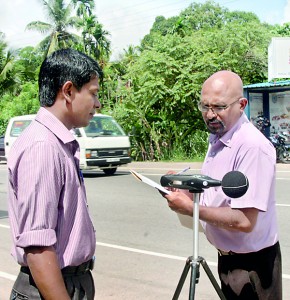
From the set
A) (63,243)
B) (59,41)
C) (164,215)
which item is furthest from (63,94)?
(59,41)

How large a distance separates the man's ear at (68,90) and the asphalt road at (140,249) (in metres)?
2.14

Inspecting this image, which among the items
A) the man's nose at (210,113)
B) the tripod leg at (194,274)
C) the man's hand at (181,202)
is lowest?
the tripod leg at (194,274)

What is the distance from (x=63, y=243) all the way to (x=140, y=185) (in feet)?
34.5

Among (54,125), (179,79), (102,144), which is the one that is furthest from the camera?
(179,79)

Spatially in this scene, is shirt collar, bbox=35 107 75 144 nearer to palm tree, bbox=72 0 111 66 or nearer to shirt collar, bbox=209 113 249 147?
shirt collar, bbox=209 113 249 147

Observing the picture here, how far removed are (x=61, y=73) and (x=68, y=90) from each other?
0.23ft

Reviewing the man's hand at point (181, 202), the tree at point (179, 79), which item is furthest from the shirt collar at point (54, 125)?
the tree at point (179, 79)

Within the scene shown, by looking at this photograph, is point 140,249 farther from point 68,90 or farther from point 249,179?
point 68,90

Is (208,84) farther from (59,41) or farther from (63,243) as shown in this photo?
(59,41)

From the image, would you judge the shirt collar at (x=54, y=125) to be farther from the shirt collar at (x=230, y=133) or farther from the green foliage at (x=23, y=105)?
the green foliage at (x=23, y=105)

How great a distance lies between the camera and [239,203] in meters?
2.28

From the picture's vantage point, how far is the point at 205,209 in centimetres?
227

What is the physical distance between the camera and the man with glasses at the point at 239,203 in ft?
7.54

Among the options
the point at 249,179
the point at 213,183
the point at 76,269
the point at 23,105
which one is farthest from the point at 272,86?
the point at 23,105
